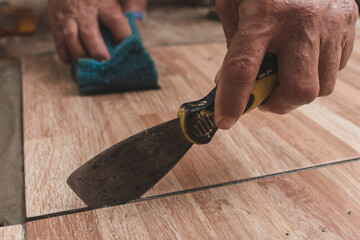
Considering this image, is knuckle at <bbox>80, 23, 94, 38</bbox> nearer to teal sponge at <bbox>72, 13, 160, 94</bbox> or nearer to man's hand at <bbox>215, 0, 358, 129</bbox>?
teal sponge at <bbox>72, 13, 160, 94</bbox>

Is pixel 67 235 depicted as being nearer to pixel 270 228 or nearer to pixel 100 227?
pixel 100 227

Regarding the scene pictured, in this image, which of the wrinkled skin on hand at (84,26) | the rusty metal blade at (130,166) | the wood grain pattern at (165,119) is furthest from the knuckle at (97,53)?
the rusty metal blade at (130,166)

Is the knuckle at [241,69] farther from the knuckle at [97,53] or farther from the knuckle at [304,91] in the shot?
the knuckle at [97,53]

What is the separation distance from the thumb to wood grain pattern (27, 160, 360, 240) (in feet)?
0.60

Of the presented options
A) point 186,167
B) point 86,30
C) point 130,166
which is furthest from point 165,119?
point 86,30

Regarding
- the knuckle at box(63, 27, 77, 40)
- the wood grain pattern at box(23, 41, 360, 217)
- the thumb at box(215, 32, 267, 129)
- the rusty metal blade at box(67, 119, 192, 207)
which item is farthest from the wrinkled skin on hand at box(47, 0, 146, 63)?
the thumb at box(215, 32, 267, 129)

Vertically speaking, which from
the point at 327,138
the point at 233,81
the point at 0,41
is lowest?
the point at 0,41

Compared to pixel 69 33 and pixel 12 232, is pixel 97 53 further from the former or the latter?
pixel 12 232

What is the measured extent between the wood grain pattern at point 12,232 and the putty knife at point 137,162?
103 millimetres

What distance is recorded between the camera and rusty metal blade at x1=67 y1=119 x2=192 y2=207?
668 millimetres

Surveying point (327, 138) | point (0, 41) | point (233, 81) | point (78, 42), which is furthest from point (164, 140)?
point (0, 41)

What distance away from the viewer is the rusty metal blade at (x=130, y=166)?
67 cm

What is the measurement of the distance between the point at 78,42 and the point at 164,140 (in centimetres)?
66

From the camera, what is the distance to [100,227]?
2.08ft
